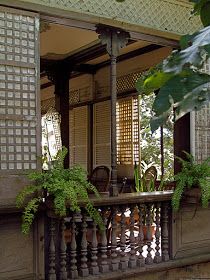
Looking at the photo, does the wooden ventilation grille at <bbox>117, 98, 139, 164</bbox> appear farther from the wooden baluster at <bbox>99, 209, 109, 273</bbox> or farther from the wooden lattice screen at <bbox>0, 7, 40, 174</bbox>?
the wooden lattice screen at <bbox>0, 7, 40, 174</bbox>

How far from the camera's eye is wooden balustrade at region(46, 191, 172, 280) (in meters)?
3.68

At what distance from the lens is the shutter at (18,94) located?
3.46 metres

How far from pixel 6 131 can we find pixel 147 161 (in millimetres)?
8260

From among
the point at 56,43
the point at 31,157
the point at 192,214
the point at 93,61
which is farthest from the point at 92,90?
the point at 31,157

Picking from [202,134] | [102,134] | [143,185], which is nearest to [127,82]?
[102,134]

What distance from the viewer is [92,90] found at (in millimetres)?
7938

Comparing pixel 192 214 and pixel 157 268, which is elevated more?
pixel 192 214

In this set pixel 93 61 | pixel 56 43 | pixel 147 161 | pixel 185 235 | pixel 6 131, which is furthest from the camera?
pixel 147 161

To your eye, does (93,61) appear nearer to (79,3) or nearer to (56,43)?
(56,43)

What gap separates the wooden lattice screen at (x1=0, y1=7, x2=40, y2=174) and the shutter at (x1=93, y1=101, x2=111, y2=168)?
396 cm

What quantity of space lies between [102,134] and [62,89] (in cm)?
107

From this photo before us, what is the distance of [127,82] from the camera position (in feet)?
23.6

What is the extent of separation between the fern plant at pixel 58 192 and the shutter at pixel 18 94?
0.50 ft

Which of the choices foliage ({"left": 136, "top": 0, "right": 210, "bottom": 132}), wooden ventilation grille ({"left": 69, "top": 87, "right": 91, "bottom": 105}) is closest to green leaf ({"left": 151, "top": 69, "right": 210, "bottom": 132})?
foliage ({"left": 136, "top": 0, "right": 210, "bottom": 132})
